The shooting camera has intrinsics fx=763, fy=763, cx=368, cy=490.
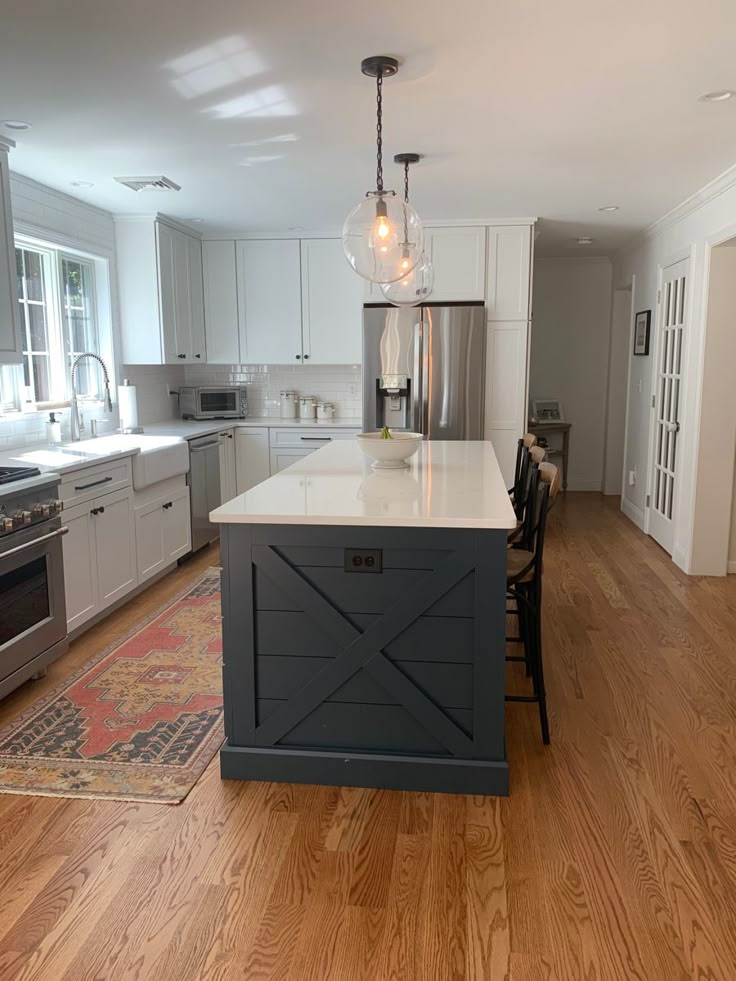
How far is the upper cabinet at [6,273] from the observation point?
3475 millimetres

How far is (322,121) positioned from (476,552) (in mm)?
2118

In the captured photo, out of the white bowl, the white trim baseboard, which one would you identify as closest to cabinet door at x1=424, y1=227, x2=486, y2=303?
Result: the white trim baseboard

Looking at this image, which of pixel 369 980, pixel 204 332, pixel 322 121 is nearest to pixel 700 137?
pixel 322 121

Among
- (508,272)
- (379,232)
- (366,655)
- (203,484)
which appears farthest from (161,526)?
(508,272)

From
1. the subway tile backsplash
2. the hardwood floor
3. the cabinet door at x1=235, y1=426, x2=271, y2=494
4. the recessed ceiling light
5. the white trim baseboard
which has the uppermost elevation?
the recessed ceiling light

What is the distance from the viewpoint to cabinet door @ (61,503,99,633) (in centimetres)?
356

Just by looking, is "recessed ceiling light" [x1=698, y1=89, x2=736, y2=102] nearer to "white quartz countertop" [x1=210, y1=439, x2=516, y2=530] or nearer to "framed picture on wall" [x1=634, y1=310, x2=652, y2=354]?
"white quartz countertop" [x1=210, y1=439, x2=516, y2=530]

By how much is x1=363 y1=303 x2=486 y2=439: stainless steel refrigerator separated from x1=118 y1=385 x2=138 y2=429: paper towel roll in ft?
5.57

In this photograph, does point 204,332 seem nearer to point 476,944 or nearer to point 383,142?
point 383,142

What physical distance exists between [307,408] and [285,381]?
38 cm

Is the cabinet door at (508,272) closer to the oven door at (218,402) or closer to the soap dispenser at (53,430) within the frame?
the oven door at (218,402)

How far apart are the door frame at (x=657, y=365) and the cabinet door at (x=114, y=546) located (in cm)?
354

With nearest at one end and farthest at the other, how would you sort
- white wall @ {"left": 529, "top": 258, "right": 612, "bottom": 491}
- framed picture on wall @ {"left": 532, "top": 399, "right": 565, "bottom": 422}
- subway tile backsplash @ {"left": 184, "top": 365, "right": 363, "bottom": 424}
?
subway tile backsplash @ {"left": 184, "top": 365, "right": 363, "bottom": 424} < white wall @ {"left": 529, "top": 258, "right": 612, "bottom": 491} < framed picture on wall @ {"left": 532, "top": 399, "right": 565, "bottom": 422}

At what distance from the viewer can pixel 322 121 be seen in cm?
330
